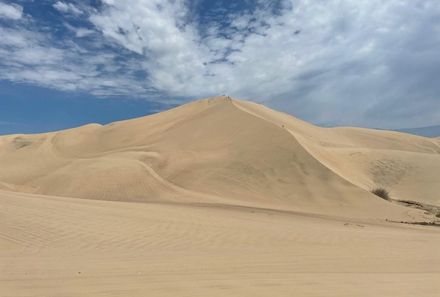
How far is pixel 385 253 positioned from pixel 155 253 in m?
4.88

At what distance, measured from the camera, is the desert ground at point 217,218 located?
6.54 meters

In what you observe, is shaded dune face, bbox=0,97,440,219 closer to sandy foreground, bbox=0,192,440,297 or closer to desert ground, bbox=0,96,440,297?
desert ground, bbox=0,96,440,297

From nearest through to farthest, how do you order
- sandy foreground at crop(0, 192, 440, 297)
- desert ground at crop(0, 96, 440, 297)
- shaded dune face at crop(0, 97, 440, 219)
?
sandy foreground at crop(0, 192, 440, 297) < desert ground at crop(0, 96, 440, 297) < shaded dune face at crop(0, 97, 440, 219)

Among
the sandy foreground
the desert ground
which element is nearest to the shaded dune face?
the desert ground

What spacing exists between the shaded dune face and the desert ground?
123 millimetres

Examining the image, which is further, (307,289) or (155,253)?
(155,253)

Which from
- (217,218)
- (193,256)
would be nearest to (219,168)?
(217,218)

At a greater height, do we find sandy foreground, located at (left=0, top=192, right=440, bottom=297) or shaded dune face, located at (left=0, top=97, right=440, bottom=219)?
shaded dune face, located at (left=0, top=97, right=440, bottom=219)

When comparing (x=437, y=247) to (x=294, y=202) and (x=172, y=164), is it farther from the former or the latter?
(x=172, y=164)

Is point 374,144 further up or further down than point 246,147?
further up

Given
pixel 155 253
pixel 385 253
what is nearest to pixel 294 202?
pixel 385 253

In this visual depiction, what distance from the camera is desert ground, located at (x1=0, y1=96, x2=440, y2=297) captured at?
21.4 ft

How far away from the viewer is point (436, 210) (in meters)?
23.5

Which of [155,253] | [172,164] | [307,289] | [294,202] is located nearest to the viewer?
[307,289]
